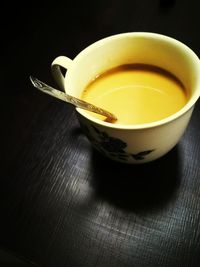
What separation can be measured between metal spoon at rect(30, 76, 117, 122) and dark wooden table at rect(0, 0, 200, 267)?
9cm

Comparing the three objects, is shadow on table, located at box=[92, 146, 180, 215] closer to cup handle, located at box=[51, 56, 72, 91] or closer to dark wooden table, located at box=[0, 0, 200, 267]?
dark wooden table, located at box=[0, 0, 200, 267]

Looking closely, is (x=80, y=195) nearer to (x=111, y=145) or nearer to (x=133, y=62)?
(x=111, y=145)

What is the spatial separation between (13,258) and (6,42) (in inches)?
22.5

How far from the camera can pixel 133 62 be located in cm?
67

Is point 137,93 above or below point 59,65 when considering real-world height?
below

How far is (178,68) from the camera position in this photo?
0.61 meters

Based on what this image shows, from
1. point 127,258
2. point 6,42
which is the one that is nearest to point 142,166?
point 127,258

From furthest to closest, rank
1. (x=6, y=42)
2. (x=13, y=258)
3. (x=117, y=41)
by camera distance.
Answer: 1. (x=6, y=42)
2. (x=117, y=41)
3. (x=13, y=258)

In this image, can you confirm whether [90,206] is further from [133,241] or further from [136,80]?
[136,80]

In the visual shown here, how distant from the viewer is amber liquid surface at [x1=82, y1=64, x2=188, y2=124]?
0.60m

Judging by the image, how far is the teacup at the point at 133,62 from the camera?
51 cm

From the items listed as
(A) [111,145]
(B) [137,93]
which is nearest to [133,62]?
(B) [137,93]

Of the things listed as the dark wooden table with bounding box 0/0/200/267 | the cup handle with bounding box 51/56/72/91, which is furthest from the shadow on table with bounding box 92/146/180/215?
the cup handle with bounding box 51/56/72/91

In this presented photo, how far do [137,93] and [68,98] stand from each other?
0.16 m
